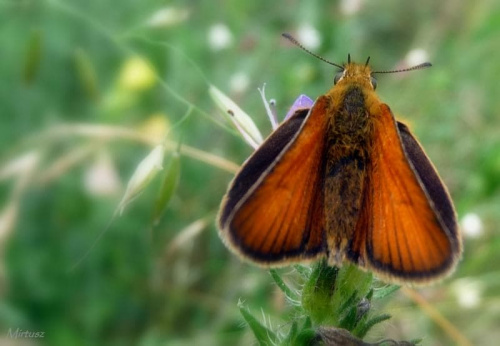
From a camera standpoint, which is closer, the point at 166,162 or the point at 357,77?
the point at 357,77

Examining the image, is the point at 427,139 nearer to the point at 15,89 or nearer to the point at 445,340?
the point at 445,340

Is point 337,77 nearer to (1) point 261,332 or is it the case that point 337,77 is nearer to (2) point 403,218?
(2) point 403,218

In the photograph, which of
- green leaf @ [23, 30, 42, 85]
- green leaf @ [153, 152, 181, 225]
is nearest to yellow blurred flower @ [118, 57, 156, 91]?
green leaf @ [23, 30, 42, 85]

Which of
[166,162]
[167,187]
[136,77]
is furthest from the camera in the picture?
[136,77]

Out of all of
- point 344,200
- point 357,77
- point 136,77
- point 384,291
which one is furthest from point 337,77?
point 136,77

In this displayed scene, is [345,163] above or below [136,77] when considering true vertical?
below

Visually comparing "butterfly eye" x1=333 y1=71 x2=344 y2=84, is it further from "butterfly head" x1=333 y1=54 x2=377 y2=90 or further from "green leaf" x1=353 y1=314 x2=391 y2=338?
"green leaf" x1=353 y1=314 x2=391 y2=338
